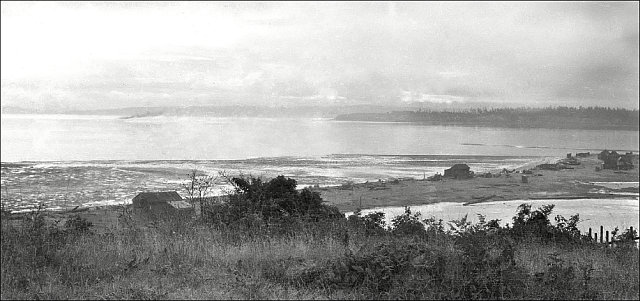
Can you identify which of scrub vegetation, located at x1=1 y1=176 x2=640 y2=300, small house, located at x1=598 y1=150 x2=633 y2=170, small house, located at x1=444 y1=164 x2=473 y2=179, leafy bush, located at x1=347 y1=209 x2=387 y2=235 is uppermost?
scrub vegetation, located at x1=1 y1=176 x2=640 y2=300

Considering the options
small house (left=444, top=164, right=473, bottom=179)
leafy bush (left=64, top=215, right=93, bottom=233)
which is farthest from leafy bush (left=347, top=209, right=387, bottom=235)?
small house (left=444, top=164, right=473, bottom=179)

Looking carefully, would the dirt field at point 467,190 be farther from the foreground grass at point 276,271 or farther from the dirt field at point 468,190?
the foreground grass at point 276,271

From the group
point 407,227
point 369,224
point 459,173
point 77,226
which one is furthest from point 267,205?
point 459,173

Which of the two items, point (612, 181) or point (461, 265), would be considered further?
point (612, 181)

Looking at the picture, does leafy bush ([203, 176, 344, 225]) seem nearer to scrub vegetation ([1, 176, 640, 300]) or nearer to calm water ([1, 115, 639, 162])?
scrub vegetation ([1, 176, 640, 300])

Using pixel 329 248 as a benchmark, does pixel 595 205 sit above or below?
below

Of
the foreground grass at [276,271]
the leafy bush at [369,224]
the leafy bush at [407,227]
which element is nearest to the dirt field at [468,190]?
the leafy bush at [407,227]

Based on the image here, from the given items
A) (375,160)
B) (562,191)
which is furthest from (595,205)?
(375,160)

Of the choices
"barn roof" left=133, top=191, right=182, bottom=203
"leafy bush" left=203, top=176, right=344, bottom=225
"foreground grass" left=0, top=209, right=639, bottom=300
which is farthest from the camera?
"barn roof" left=133, top=191, right=182, bottom=203

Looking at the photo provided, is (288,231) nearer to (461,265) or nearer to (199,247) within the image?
(199,247)
